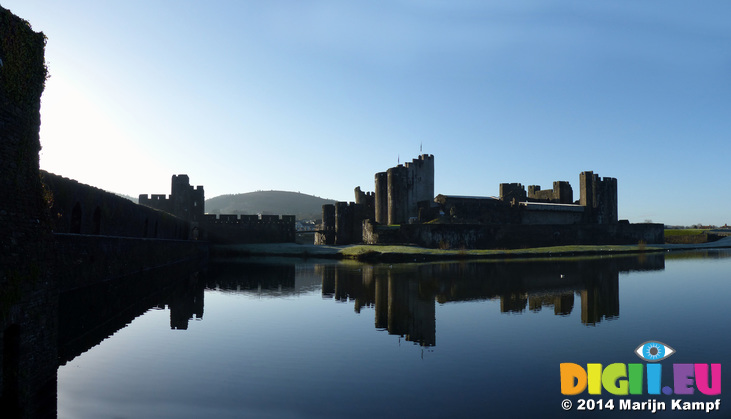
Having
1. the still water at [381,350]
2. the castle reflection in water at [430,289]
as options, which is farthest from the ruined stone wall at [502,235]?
the still water at [381,350]

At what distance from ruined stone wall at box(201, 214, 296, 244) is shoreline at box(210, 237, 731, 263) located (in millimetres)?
2369

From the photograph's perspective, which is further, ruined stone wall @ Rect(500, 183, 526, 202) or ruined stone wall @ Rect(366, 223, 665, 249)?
ruined stone wall @ Rect(500, 183, 526, 202)

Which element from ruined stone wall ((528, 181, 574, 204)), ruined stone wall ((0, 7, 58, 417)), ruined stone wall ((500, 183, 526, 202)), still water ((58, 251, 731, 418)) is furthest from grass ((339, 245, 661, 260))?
ruined stone wall ((0, 7, 58, 417))

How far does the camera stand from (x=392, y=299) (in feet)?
49.4

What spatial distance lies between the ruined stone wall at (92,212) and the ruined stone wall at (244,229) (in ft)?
70.7

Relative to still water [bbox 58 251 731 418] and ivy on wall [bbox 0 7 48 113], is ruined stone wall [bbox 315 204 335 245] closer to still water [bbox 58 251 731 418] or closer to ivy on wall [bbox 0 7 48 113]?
still water [bbox 58 251 731 418]

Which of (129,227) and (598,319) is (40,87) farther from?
(129,227)

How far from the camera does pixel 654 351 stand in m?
8.46

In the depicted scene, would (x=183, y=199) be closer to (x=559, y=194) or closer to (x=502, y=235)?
(x=502, y=235)

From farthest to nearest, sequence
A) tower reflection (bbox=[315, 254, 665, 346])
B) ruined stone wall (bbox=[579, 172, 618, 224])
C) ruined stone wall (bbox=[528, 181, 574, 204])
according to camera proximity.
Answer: ruined stone wall (bbox=[528, 181, 574, 204]) < ruined stone wall (bbox=[579, 172, 618, 224]) < tower reflection (bbox=[315, 254, 665, 346])

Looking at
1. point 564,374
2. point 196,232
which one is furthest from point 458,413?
point 196,232

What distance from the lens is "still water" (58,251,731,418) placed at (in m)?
6.10

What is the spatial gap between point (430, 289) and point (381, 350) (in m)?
8.78

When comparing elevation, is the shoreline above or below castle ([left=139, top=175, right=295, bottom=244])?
below
